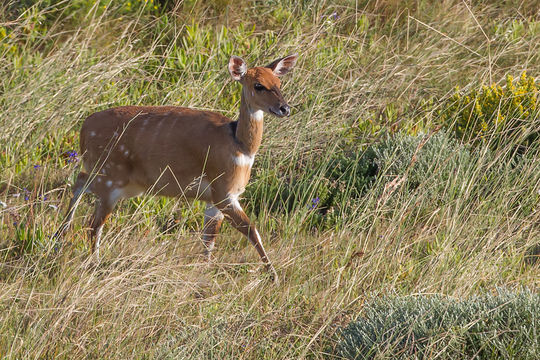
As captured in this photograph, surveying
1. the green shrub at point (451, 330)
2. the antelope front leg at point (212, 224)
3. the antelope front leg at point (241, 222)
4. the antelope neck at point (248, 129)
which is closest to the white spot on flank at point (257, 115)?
the antelope neck at point (248, 129)

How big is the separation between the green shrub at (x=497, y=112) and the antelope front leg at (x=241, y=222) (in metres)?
2.22

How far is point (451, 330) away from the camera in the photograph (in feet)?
13.6

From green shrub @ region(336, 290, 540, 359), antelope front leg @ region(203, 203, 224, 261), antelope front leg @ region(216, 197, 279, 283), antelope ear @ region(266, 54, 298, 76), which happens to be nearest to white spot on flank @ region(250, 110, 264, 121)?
antelope ear @ region(266, 54, 298, 76)

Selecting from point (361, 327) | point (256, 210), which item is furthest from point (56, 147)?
point (361, 327)

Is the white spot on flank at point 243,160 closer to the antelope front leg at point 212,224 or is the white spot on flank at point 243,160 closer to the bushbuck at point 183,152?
the bushbuck at point 183,152

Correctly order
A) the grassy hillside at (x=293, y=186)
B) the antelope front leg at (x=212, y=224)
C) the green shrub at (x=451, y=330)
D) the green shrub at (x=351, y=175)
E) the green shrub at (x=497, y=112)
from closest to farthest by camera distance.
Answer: the green shrub at (x=451, y=330)
the grassy hillside at (x=293, y=186)
the antelope front leg at (x=212, y=224)
the green shrub at (x=351, y=175)
the green shrub at (x=497, y=112)

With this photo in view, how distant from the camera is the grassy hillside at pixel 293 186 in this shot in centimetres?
443

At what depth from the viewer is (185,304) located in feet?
15.3

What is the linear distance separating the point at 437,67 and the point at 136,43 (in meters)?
2.96

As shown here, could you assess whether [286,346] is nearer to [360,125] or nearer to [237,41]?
[360,125]

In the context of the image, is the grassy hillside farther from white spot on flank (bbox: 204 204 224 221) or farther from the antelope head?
the antelope head

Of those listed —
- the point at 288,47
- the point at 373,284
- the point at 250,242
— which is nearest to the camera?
the point at 373,284

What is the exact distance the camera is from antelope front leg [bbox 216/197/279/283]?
5.74 meters

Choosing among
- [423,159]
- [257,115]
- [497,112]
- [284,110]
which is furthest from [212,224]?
[497,112]
